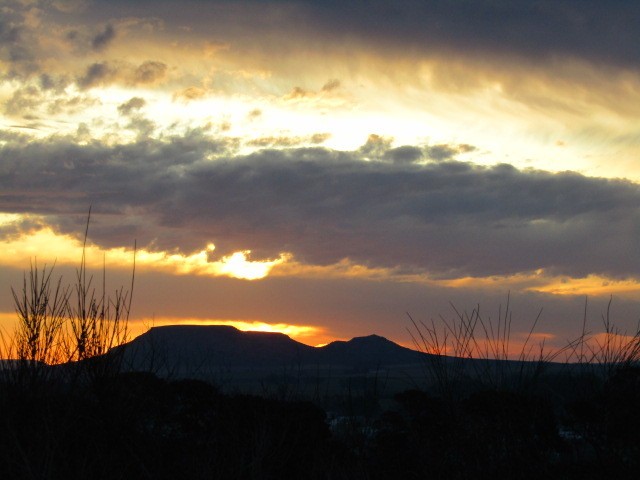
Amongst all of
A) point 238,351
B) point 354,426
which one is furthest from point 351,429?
point 238,351

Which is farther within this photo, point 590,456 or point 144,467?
point 144,467

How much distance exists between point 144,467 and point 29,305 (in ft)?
12.7

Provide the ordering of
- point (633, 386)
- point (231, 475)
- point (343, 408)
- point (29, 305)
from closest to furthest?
point (633, 386), point (231, 475), point (29, 305), point (343, 408)

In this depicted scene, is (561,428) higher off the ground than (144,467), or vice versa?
(561,428)

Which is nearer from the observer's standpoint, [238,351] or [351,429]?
[351,429]

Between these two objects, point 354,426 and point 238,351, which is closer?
point 354,426

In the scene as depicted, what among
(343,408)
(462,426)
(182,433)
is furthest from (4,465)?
(462,426)

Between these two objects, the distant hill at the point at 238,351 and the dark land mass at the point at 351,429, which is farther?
the distant hill at the point at 238,351

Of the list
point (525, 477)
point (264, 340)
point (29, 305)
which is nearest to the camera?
point (525, 477)

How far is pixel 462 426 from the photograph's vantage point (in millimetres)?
11680

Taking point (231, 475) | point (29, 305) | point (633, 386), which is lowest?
point (231, 475)

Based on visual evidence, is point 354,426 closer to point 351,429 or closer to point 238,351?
point 351,429

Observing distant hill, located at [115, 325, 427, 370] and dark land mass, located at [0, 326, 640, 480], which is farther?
distant hill, located at [115, 325, 427, 370]

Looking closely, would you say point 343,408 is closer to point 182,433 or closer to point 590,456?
point 182,433
